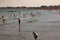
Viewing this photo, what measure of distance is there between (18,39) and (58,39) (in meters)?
5.05

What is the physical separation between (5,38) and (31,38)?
3436 mm

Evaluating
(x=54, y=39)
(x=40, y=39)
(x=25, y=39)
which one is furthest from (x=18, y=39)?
(x=54, y=39)

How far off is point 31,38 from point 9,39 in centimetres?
285

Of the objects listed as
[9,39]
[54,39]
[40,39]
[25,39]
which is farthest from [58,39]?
[9,39]

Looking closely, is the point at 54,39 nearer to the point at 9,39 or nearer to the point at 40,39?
the point at 40,39

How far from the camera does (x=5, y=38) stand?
29484mm

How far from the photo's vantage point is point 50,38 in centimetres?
2930

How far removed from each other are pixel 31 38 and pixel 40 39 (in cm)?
135

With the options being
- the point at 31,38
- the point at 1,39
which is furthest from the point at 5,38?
the point at 31,38

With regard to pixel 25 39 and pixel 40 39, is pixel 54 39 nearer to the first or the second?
pixel 40 39

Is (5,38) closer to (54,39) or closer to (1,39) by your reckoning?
(1,39)

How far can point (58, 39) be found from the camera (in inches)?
1116

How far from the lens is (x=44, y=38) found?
1154 inches

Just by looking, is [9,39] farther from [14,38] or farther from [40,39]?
[40,39]
